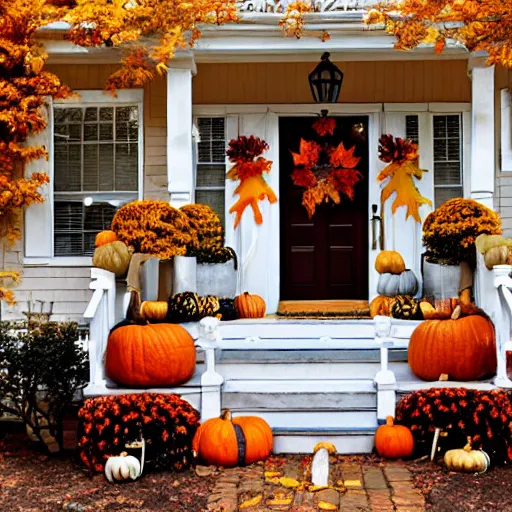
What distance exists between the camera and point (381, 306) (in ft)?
28.8

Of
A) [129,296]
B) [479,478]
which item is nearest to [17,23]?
[129,296]

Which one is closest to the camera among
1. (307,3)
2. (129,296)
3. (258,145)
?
(129,296)

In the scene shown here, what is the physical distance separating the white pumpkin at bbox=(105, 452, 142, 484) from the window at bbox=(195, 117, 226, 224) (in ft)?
14.9

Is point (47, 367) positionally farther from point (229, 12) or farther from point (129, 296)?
point (229, 12)

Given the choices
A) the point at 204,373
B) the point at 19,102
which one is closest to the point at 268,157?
the point at 19,102

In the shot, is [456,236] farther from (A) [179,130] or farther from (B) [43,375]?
(B) [43,375]

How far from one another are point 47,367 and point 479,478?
11.3 feet

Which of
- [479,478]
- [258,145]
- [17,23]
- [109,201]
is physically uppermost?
[17,23]

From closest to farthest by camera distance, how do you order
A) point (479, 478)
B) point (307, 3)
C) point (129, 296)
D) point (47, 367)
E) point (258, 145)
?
point (479, 478), point (47, 367), point (129, 296), point (307, 3), point (258, 145)

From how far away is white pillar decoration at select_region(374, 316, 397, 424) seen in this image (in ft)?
21.5

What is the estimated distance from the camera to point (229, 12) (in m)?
8.69

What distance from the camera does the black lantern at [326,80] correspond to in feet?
29.4

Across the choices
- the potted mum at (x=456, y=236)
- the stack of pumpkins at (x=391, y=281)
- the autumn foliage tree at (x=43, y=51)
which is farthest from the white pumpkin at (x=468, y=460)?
the autumn foliage tree at (x=43, y=51)

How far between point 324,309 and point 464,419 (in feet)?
11.7
